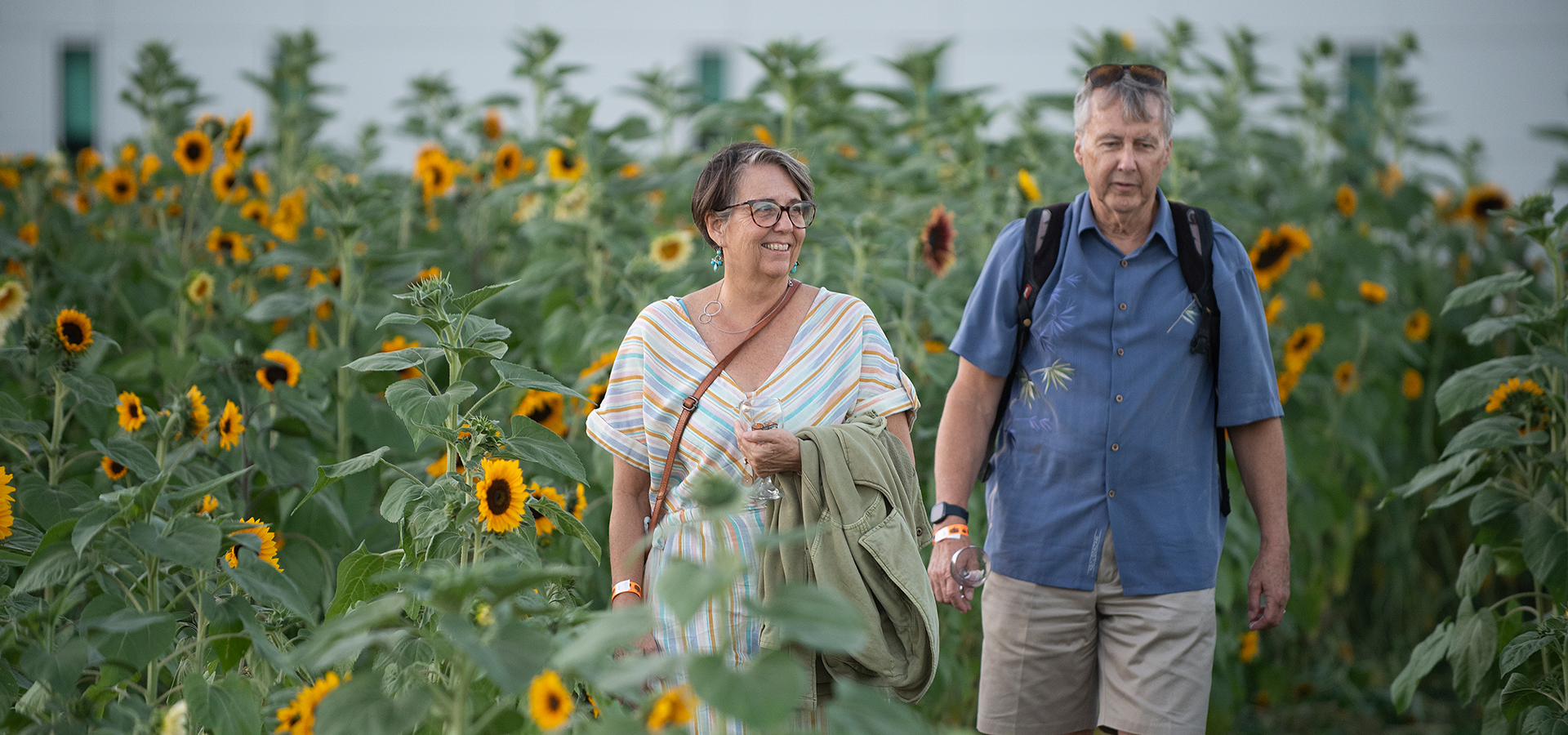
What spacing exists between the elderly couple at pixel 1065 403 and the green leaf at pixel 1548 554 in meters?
0.47

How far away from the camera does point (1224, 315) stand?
2.33 meters

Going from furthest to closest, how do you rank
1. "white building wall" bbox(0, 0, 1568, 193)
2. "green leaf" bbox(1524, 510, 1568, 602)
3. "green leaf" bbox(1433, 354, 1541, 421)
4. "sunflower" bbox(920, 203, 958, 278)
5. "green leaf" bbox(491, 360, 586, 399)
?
"white building wall" bbox(0, 0, 1568, 193) → "sunflower" bbox(920, 203, 958, 278) → "green leaf" bbox(1433, 354, 1541, 421) → "green leaf" bbox(1524, 510, 1568, 602) → "green leaf" bbox(491, 360, 586, 399)

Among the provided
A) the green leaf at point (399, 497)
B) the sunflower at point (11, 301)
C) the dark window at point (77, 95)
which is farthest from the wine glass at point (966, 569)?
the dark window at point (77, 95)

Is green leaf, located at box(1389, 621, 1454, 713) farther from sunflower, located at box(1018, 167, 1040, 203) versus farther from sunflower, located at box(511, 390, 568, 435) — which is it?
sunflower, located at box(511, 390, 568, 435)

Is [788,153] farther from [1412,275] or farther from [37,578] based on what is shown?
[1412,275]

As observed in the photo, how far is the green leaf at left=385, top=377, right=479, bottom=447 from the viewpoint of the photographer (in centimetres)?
188

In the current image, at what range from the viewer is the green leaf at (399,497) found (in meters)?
1.85

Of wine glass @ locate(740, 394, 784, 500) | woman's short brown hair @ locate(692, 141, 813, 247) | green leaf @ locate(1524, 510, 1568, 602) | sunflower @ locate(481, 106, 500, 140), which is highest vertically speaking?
sunflower @ locate(481, 106, 500, 140)

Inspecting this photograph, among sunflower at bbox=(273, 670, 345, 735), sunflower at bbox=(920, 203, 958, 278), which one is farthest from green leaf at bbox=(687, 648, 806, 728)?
sunflower at bbox=(920, 203, 958, 278)

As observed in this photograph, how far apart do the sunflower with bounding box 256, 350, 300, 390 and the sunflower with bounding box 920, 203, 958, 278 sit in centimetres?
153

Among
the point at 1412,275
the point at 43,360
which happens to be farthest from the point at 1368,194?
the point at 43,360

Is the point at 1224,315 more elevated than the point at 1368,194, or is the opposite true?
the point at 1368,194

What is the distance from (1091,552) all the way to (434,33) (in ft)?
25.5

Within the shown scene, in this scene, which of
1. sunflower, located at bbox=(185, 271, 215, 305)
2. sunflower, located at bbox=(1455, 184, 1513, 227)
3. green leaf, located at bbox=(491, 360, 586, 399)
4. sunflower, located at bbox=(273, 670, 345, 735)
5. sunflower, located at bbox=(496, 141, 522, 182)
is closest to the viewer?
sunflower, located at bbox=(273, 670, 345, 735)
